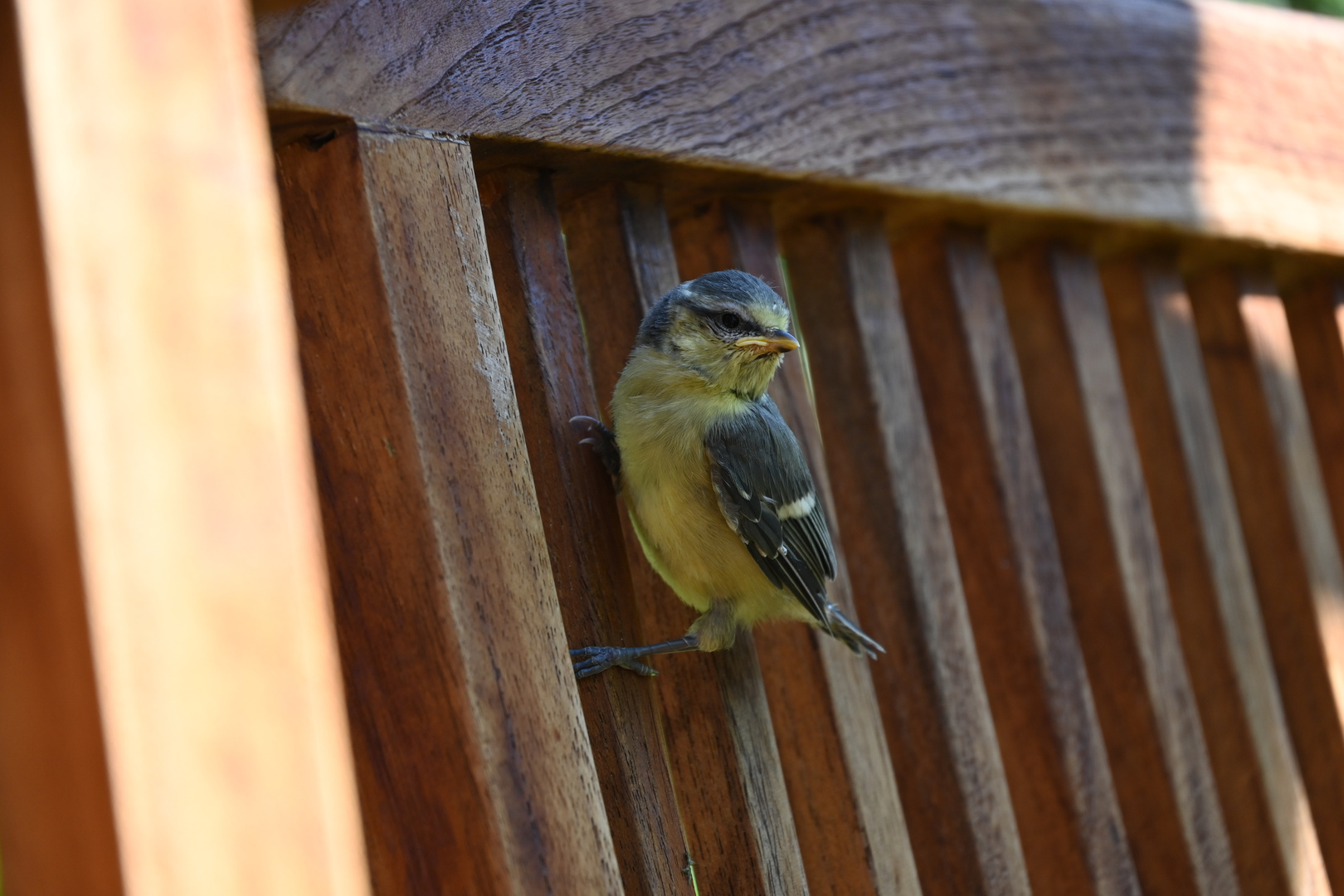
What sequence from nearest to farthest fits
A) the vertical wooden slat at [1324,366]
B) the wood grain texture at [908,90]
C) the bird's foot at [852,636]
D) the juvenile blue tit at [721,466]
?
the wood grain texture at [908,90]
the bird's foot at [852,636]
the juvenile blue tit at [721,466]
the vertical wooden slat at [1324,366]

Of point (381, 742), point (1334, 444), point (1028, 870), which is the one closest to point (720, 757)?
point (381, 742)

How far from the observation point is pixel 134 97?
720 millimetres

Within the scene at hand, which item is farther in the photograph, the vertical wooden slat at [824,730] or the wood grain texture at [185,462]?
the vertical wooden slat at [824,730]

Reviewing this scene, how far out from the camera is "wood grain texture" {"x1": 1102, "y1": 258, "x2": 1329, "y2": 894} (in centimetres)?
239

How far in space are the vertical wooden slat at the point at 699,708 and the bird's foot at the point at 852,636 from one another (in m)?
0.18

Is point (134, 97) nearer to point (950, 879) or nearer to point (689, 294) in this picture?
point (689, 294)

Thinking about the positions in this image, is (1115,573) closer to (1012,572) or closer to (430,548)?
(1012,572)

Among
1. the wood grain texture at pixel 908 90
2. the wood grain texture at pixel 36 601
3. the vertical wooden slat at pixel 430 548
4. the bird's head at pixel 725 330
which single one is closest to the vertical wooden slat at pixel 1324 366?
the wood grain texture at pixel 908 90

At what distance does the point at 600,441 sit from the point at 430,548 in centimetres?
73

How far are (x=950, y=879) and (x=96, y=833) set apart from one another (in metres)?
1.67

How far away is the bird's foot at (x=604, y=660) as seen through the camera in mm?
1486

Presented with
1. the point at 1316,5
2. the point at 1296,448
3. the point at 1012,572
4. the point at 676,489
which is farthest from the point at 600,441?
the point at 1316,5

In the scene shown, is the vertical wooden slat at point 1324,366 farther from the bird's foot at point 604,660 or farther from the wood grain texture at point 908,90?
the bird's foot at point 604,660

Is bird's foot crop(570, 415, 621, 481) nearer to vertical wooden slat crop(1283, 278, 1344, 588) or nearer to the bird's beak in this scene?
the bird's beak
